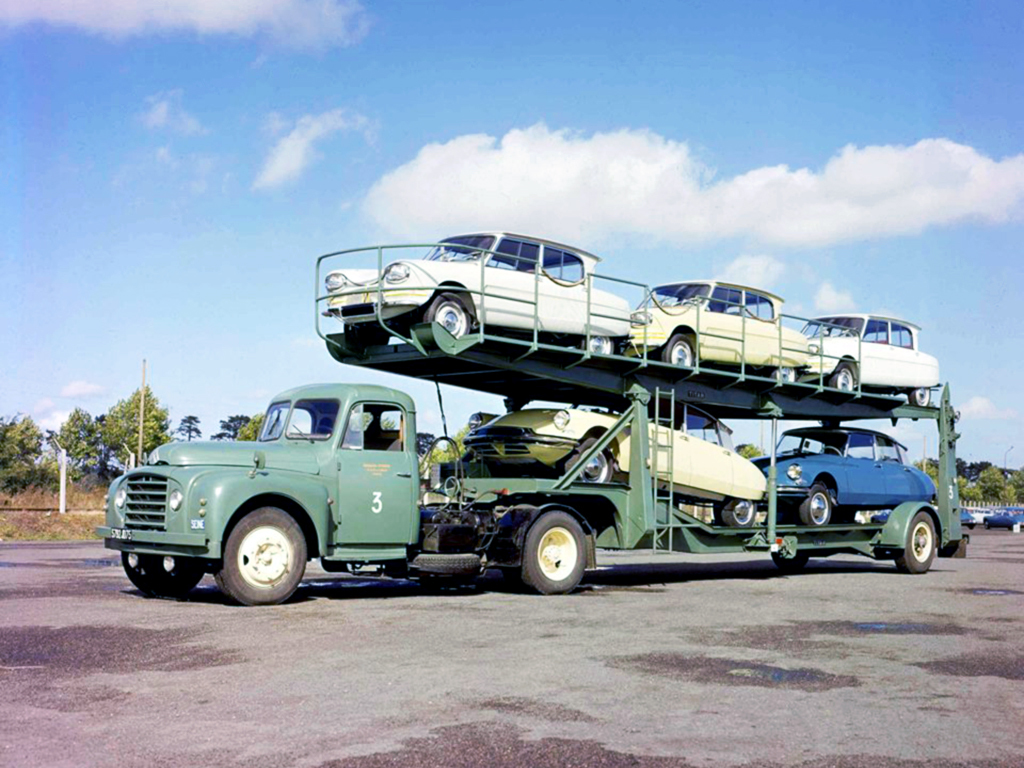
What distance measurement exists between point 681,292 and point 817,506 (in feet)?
14.1

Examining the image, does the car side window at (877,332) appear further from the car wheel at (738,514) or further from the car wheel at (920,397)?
the car wheel at (738,514)

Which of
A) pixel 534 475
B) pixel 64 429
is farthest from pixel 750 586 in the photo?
pixel 64 429

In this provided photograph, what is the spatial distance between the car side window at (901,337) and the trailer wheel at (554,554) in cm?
991

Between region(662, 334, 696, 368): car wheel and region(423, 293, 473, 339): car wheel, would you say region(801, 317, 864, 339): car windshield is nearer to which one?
region(662, 334, 696, 368): car wheel

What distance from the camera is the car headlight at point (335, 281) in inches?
574

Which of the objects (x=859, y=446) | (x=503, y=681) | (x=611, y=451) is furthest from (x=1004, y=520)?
(x=503, y=681)

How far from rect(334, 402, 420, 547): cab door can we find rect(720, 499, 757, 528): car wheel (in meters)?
5.91

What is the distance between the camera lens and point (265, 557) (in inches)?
482

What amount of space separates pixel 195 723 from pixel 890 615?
8.62 m

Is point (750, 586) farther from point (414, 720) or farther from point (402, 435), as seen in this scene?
point (414, 720)

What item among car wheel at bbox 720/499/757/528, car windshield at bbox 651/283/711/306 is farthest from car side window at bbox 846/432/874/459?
car windshield at bbox 651/283/711/306

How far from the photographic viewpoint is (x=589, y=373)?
1586 cm

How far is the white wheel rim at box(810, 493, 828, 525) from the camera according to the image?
18969mm

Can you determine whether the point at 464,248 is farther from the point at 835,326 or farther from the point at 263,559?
the point at 835,326
